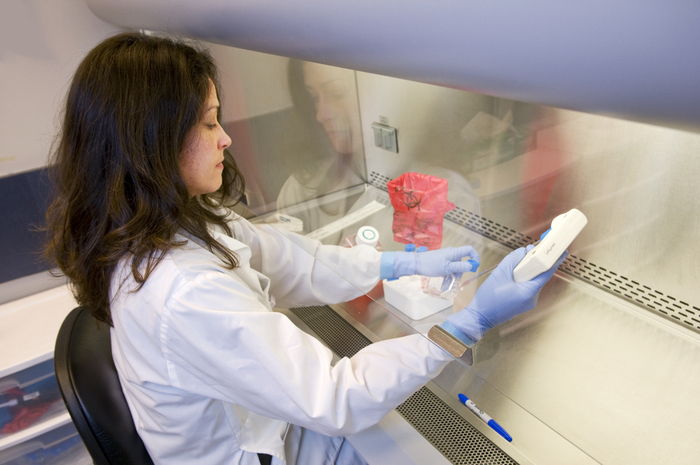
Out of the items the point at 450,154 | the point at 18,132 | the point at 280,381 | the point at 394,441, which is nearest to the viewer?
the point at 280,381

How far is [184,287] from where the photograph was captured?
34.3 inches

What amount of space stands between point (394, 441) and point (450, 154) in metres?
0.70

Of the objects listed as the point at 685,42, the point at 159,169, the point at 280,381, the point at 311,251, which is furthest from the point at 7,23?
the point at 685,42

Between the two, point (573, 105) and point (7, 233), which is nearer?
point (573, 105)

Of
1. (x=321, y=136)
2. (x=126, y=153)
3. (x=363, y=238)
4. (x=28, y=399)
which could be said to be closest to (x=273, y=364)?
(x=363, y=238)

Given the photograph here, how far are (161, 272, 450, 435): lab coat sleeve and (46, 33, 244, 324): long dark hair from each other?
13cm

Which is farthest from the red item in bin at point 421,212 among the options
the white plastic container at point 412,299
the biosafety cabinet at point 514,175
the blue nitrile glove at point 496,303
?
the blue nitrile glove at point 496,303

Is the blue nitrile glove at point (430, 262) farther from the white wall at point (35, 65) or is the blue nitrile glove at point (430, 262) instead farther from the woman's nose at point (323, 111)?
the white wall at point (35, 65)

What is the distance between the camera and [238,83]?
1620 mm

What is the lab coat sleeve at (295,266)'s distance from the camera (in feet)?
4.01

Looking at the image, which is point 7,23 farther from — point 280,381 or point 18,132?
point 280,381

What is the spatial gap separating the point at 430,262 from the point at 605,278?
39cm

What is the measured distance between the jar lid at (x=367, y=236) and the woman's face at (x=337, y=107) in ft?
1.00

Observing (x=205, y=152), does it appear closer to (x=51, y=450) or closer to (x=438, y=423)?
(x=438, y=423)
